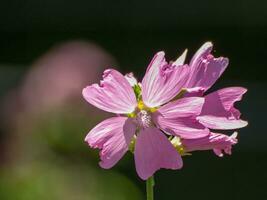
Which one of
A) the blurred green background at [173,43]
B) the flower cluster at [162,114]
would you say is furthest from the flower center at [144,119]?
the blurred green background at [173,43]

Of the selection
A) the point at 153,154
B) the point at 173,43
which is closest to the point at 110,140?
the point at 153,154

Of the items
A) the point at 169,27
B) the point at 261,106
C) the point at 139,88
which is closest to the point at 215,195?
the point at 261,106

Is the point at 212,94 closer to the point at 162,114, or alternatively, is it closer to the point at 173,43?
the point at 162,114

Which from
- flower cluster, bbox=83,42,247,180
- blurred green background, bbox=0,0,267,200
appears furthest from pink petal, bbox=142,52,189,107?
blurred green background, bbox=0,0,267,200

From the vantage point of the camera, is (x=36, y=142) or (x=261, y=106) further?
(x=261, y=106)

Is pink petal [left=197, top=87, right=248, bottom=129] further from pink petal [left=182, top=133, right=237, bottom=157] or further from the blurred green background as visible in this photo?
the blurred green background

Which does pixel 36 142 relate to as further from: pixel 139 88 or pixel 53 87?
pixel 139 88

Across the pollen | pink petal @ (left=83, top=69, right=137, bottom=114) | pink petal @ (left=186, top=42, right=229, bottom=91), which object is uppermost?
pink petal @ (left=83, top=69, right=137, bottom=114)
